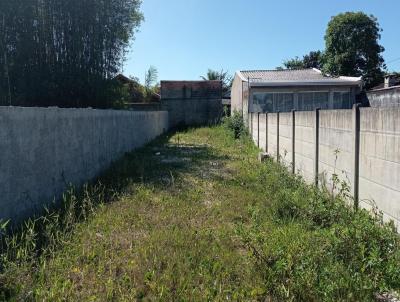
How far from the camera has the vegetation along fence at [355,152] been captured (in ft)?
14.0

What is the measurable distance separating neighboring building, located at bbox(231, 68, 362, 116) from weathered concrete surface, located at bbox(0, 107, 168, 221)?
1337 centimetres

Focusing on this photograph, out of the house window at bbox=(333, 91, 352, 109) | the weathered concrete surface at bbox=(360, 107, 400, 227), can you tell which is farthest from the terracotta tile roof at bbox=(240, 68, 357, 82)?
the weathered concrete surface at bbox=(360, 107, 400, 227)

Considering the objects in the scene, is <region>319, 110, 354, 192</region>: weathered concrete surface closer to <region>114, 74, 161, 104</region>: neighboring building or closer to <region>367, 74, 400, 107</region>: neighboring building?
<region>367, 74, 400, 107</region>: neighboring building

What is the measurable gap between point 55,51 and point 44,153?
45.7 feet

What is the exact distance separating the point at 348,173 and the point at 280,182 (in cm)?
199

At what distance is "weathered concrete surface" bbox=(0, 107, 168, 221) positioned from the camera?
5039 mm

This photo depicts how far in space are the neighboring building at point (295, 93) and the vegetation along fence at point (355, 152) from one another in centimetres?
1385

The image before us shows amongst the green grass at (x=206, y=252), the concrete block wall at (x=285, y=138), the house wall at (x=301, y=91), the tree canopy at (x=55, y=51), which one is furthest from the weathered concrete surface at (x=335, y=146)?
the house wall at (x=301, y=91)

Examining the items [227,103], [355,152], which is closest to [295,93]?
[355,152]

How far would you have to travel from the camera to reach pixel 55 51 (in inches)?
737

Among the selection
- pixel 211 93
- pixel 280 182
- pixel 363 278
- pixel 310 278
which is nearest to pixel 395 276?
pixel 363 278

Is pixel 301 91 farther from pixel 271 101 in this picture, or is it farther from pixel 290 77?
pixel 271 101

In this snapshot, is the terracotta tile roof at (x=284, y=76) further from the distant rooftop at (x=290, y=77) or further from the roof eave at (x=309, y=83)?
the roof eave at (x=309, y=83)

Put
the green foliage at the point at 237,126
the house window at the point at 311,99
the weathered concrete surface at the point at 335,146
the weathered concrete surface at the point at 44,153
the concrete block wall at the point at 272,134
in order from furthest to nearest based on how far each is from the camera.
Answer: the house window at the point at 311,99 → the green foliage at the point at 237,126 → the concrete block wall at the point at 272,134 → the weathered concrete surface at the point at 335,146 → the weathered concrete surface at the point at 44,153
